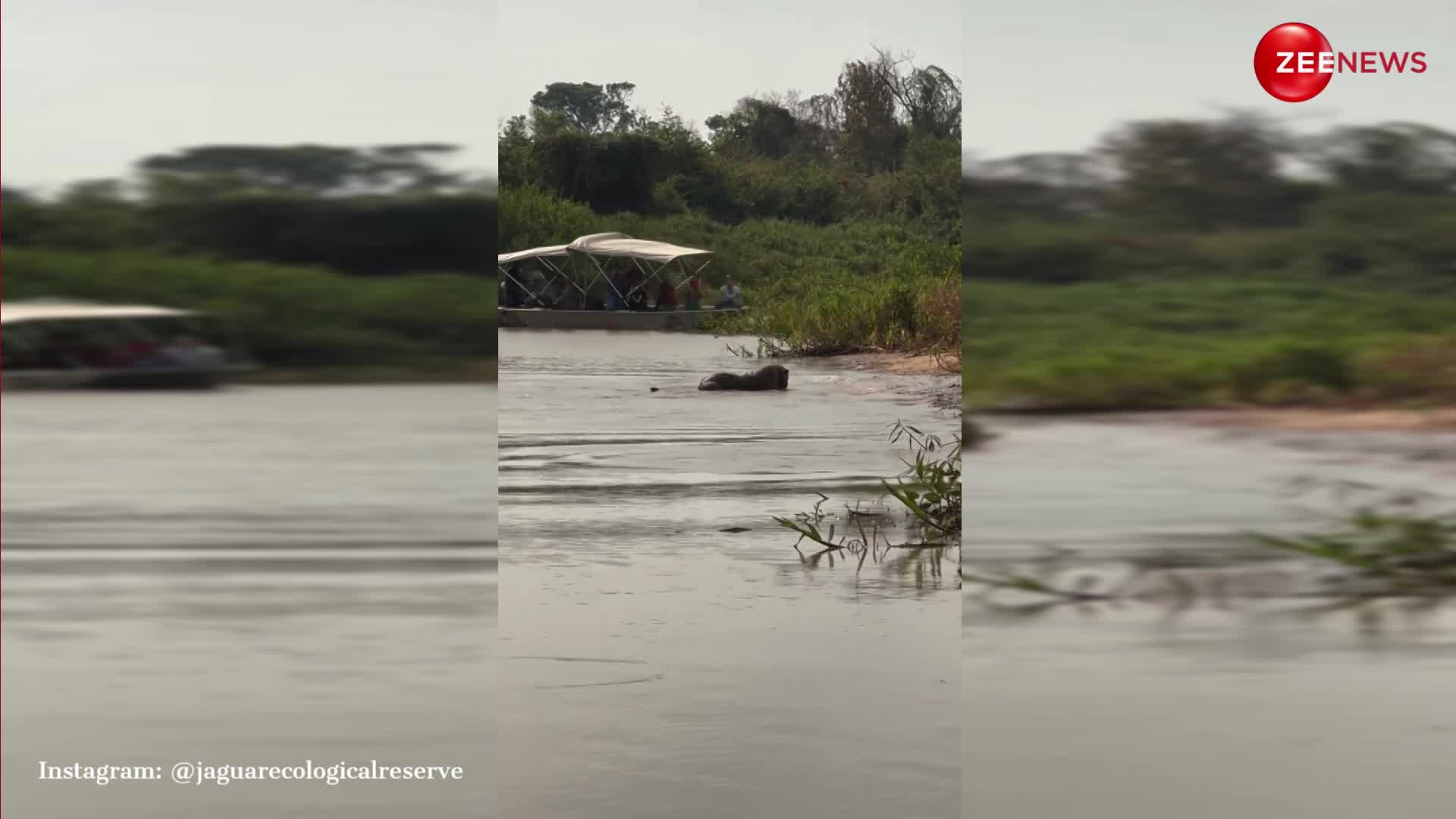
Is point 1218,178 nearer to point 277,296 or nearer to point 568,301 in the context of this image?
point 277,296

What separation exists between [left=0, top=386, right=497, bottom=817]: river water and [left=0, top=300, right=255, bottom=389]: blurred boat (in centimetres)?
3

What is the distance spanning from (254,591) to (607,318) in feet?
22.0

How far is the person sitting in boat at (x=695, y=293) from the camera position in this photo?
878cm

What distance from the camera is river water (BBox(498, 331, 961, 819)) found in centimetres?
261

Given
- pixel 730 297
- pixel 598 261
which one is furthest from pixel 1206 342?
pixel 598 261

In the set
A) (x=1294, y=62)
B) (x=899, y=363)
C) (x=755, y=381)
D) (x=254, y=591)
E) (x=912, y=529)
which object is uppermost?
(x=1294, y=62)

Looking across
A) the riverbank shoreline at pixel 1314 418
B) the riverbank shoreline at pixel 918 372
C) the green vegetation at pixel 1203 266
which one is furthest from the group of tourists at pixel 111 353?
the riverbank shoreline at pixel 918 372

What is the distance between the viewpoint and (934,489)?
4.62 meters

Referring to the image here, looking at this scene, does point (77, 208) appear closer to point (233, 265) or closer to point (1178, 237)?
point (233, 265)

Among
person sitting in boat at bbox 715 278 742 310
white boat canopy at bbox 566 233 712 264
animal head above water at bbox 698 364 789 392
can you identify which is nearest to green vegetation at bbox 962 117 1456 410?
animal head above water at bbox 698 364 789 392

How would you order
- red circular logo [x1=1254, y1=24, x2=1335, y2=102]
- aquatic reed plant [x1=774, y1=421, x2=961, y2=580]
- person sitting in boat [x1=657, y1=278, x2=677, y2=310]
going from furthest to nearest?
1. person sitting in boat [x1=657, y1=278, x2=677, y2=310]
2. aquatic reed plant [x1=774, y1=421, x2=961, y2=580]
3. red circular logo [x1=1254, y1=24, x2=1335, y2=102]

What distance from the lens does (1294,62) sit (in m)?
3.22

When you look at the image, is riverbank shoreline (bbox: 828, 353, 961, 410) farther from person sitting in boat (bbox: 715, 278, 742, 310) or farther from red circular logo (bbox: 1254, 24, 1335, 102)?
red circular logo (bbox: 1254, 24, 1335, 102)

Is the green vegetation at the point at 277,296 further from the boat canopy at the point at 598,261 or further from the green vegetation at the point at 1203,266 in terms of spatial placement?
the boat canopy at the point at 598,261
